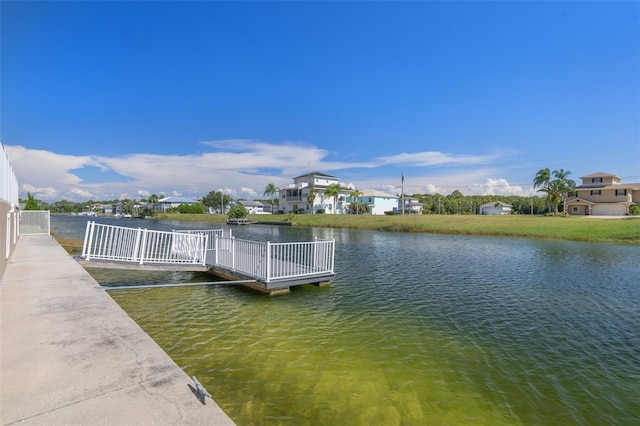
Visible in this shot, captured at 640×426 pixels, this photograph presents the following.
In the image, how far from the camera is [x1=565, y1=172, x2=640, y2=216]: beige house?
57312mm

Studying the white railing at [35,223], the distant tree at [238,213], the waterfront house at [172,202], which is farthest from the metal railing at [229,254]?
the waterfront house at [172,202]

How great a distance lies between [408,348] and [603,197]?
242 feet

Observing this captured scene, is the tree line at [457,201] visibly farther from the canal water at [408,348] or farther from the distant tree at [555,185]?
the canal water at [408,348]

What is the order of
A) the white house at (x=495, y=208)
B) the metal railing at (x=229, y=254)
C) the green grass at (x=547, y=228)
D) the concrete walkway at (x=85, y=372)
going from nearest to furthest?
the concrete walkway at (x=85, y=372) → the metal railing at (x=229, y=254) → the green grass at (x=547, y=228) → the white house at (x=495, y=208)

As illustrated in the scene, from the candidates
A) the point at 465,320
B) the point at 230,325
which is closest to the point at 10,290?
the point at 230,325

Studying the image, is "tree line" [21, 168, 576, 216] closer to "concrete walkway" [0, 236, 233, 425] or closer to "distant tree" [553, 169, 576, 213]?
"distant tree" [553, 169, 576, 213]

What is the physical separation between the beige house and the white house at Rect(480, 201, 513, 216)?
39.1 m

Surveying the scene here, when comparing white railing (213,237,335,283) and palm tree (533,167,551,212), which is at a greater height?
palm tree (533,167,551,212)

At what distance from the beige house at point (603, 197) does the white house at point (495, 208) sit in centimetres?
3910

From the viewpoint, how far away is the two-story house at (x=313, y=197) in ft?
267

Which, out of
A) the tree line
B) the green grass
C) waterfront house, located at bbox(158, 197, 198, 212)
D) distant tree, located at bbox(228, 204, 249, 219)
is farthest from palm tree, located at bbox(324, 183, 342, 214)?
waterfront house, located at bbox(158, 197, 198, 212)

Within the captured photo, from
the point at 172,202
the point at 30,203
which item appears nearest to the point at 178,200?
the point at 172,202

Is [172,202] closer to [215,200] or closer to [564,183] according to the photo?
[215,200]

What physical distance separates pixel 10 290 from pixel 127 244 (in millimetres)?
5229
